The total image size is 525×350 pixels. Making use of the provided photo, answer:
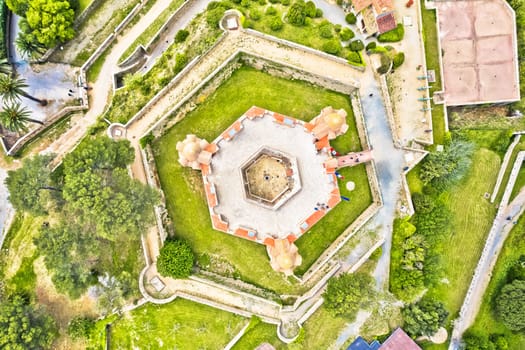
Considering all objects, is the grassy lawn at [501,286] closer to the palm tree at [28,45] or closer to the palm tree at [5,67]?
the palm tree at [28,45]

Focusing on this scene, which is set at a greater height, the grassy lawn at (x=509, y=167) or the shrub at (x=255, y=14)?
the shrub at (x=255, y=14)

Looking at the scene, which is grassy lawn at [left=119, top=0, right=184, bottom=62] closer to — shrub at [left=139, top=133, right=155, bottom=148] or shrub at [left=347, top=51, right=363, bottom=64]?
Answer: shrub at [left=139, top=133, right=155, bottom=148]

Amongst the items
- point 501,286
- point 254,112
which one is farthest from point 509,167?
point 254,112

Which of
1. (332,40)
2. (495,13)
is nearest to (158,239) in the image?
(332,40)

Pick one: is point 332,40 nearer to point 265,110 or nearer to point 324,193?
point 265,110

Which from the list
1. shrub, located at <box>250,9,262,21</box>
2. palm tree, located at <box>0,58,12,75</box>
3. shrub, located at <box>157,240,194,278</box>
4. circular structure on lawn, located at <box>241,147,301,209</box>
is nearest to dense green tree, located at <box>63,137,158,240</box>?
shrub, located at <box>157,240,194,278</box>

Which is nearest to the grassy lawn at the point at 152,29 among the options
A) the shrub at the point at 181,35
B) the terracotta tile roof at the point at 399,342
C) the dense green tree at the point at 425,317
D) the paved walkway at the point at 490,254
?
the shrub at the point at 181,35
